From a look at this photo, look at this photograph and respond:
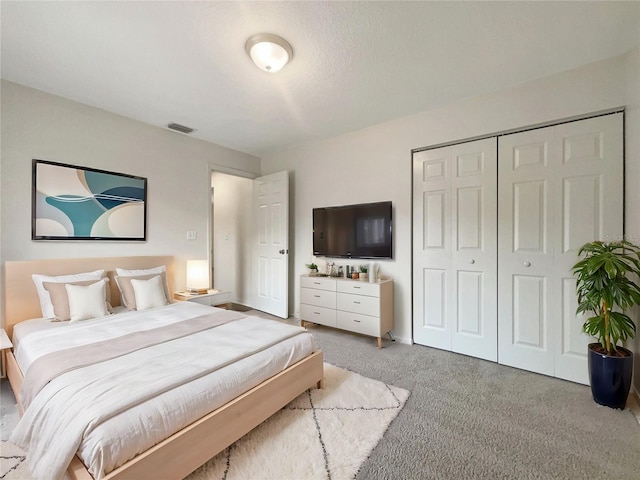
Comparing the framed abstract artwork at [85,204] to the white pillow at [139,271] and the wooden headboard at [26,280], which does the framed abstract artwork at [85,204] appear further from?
the white pillow at [139,271]

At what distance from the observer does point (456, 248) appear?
116 inches

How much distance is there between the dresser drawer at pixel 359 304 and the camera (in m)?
3.14

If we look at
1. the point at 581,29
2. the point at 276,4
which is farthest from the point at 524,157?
the point at 276,4

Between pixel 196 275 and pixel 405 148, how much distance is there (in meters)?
2.99

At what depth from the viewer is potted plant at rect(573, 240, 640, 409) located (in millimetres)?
1898

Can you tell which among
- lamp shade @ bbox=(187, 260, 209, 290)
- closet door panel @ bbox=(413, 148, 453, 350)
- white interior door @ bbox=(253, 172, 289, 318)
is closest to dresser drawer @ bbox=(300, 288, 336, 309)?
white interior door @ bbox=(253, 172, 289, 318)

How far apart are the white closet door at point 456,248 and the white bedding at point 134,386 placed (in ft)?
5.42

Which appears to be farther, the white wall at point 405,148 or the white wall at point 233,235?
the white wall at point 233,235

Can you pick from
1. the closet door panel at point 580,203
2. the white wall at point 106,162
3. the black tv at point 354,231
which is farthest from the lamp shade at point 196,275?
the closet door panel at point 580,203

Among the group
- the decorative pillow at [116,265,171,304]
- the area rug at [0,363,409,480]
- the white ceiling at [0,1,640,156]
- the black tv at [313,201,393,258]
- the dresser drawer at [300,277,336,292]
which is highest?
the white ceiling at [0,1,640,156]

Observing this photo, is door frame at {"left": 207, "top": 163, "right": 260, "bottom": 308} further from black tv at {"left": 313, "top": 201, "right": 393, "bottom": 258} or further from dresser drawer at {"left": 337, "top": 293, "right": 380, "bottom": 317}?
dresser drawer at {"left": 337, "top": 293, "right": 380, "bottom": 317}

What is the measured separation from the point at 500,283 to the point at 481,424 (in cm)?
136

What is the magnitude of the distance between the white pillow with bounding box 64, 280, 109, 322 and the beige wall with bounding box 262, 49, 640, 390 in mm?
2429

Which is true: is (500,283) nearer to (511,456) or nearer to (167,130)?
(511,456)
